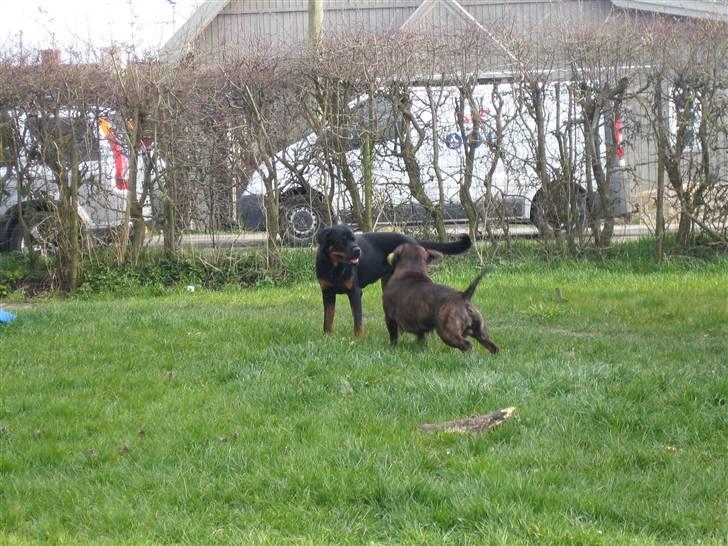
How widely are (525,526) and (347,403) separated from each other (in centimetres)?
218

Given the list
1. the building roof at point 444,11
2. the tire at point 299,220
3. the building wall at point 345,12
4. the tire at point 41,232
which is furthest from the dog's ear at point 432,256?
the building wall at point 345,12

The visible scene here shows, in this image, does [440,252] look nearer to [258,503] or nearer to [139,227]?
[258,503]

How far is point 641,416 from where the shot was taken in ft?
18.7

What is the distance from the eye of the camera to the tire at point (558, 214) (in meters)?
13.2

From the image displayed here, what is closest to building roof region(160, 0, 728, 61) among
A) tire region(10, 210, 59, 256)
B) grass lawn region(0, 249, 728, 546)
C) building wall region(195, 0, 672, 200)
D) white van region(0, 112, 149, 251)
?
building wall region(195, 0, 672, 200)

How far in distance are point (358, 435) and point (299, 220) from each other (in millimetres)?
8034

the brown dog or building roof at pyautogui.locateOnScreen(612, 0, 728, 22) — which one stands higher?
building roof at pyautogui.locateOnScreen(612, 0, 728, 22)

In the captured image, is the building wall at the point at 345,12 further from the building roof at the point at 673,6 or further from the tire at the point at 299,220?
the tire at the point at 299,220

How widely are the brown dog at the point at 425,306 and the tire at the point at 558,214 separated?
16.5ft

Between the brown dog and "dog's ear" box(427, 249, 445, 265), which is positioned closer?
the brown dog

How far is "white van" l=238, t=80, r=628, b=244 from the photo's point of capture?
13047 millimetres

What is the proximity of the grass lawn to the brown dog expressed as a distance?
0.19 meters

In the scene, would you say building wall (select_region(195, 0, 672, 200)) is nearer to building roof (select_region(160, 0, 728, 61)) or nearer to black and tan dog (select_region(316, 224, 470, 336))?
building roof (select_region(160, 0, 728, 61))

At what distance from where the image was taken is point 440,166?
44.0 feet
